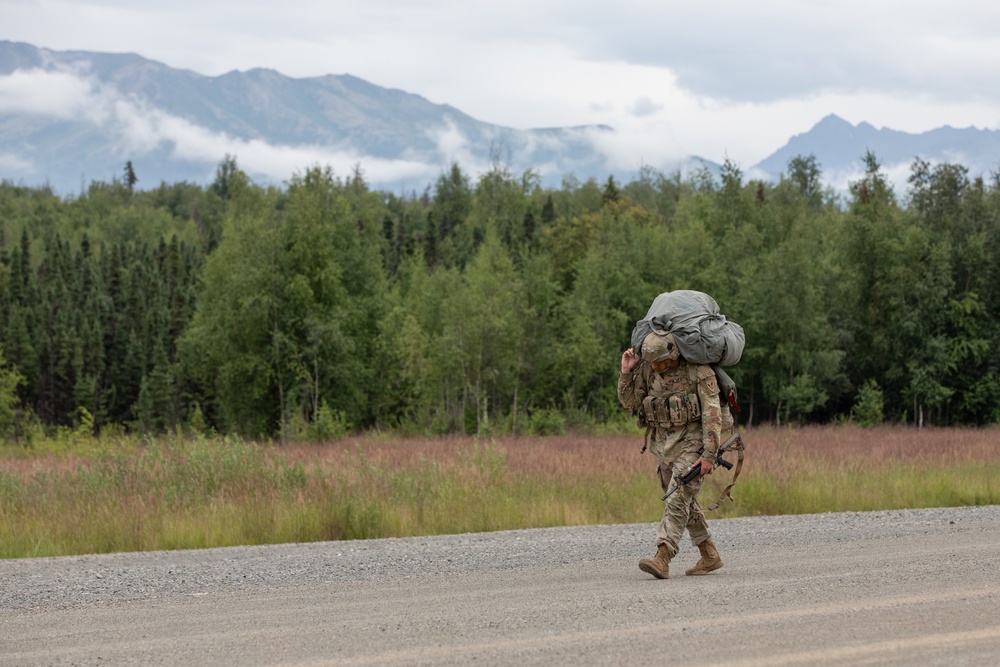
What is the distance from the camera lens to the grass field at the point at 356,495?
11.2 metres

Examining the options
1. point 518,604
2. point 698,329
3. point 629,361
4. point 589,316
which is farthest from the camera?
point 589,316

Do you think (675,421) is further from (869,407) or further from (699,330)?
(869,407)

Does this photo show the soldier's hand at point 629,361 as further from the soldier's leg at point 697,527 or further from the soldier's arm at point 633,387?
the soldier's leg at point 697,527

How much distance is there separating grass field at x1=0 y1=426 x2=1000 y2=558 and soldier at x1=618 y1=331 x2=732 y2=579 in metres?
4.54

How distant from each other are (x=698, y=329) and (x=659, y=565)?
170 cm

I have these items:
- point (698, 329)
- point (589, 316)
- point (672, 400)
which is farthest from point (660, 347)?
point (589, 316)

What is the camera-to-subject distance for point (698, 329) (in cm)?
743

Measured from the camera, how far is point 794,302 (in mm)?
50406

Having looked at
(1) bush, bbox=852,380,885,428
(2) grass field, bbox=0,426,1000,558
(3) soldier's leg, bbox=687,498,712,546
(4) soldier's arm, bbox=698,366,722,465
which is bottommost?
(1) bush, bbox=852,380,885,428

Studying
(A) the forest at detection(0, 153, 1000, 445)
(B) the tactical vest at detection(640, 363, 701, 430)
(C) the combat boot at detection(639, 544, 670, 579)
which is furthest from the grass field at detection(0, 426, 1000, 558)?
(A) the forest at detection(0, 153, 1000, 445)

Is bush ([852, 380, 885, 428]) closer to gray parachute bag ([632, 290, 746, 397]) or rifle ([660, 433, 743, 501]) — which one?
rifle ([660, 433, 743, 501])

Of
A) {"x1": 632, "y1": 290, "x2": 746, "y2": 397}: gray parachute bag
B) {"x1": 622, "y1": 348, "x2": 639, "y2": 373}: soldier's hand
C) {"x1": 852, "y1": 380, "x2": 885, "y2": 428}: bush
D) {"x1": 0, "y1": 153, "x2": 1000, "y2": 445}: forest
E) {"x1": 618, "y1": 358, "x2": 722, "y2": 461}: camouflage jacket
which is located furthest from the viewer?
{"x1": 852, "y1": 380, "x2": 885, "y2": 428}: bush

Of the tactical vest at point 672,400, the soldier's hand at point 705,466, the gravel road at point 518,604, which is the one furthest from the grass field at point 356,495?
the soldier's hand at point 705,466

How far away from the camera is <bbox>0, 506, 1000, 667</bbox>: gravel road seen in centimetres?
532
